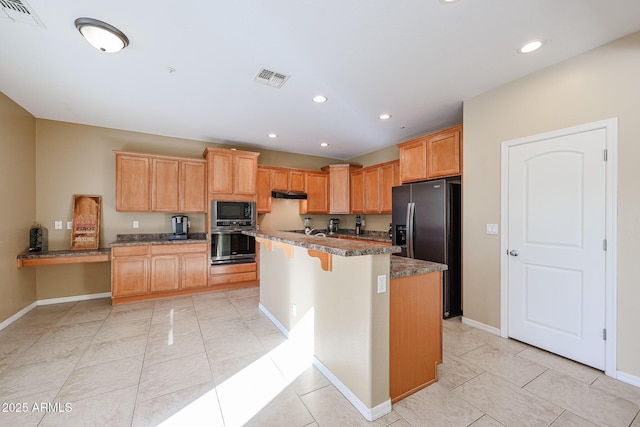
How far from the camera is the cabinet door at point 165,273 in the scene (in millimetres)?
4164

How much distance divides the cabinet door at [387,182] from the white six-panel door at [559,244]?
2.21 metres

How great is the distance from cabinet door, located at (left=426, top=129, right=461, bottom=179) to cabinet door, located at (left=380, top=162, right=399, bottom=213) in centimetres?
115

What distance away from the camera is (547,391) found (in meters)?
2.01

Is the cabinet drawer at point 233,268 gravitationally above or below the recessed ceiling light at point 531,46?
below

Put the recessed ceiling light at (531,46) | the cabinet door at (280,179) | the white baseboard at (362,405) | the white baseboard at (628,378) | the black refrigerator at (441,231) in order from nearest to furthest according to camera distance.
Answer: the white baseboard at (362,405) → the white baseboard at (628,378) → the recessed ceiling light at (531,46) → the black refrigerator at (441,231) → the cabinet door at (280,179)

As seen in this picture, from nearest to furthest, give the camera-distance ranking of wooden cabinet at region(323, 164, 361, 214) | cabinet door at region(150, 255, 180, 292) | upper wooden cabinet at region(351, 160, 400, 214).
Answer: cabinet door at region(150, 255, 180, 292), upper wooden cabinet at region(351, 160, 400, 214), wooden cabinet at region(323, 164, 361, 214)

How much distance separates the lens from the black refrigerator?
339 centimetres

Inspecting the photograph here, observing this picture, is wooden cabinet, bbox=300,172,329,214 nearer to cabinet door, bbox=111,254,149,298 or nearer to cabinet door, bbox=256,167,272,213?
cabinet door, bbox=256,167,272,213

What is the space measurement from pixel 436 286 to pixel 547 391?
111 cm

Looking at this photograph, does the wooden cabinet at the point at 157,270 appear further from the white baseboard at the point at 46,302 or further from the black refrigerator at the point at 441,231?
the black refrigerator at the point at 441,231

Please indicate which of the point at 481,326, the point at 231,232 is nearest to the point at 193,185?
the point at 231,232

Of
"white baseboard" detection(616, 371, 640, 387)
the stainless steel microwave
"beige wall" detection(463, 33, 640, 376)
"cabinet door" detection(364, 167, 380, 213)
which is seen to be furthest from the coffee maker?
"white baseboard" detection(616, 371, 640, 387)

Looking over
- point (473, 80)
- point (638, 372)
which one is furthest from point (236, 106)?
point (638, 372)

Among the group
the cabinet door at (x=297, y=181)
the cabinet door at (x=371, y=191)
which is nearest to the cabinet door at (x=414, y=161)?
the cabinet door at (x=371, y=191)
